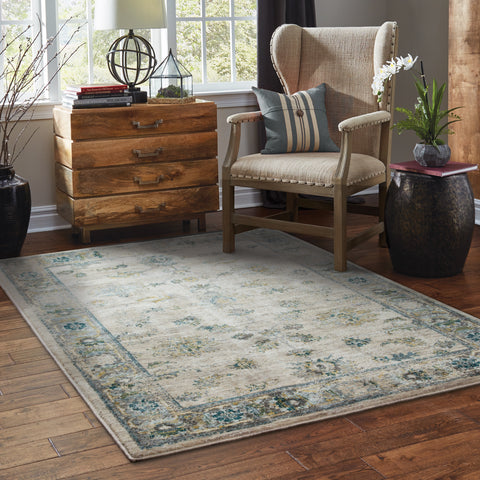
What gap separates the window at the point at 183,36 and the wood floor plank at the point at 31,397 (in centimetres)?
242

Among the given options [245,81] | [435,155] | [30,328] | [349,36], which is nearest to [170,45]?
[245,81]

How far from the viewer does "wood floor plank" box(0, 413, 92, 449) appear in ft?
6.76

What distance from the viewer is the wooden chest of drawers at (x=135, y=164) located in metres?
3.92

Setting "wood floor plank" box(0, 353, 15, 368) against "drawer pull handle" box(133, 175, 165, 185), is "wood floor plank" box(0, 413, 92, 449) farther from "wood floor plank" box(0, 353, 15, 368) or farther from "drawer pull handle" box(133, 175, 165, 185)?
"drawer pull handle" box(133, 175, 165, 185)

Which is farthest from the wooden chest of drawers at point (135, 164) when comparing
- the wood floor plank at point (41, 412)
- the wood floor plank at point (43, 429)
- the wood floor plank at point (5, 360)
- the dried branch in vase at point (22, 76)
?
the wood floor plank at point (43, 429)

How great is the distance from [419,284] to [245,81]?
2.07 meters

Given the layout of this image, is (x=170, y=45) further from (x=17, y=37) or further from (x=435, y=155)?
(x=435, y=155)

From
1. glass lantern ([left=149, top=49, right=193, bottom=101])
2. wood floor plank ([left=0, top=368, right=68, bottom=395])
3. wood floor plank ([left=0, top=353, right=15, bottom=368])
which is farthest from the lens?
glass lantern ([left=149, top=49, right=193, bottom=101])

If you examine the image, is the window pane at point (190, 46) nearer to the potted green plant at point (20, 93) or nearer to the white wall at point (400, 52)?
the white wall at point (400, 52)

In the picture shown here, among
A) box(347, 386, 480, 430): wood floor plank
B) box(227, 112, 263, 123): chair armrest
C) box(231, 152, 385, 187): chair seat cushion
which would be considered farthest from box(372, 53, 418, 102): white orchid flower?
box(347, 386, 480, 430): wood floor plank

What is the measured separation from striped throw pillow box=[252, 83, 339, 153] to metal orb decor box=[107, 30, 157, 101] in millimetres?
723

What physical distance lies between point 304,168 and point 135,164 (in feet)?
3.28

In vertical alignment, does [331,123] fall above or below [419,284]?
above

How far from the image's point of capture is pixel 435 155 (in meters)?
3.29
